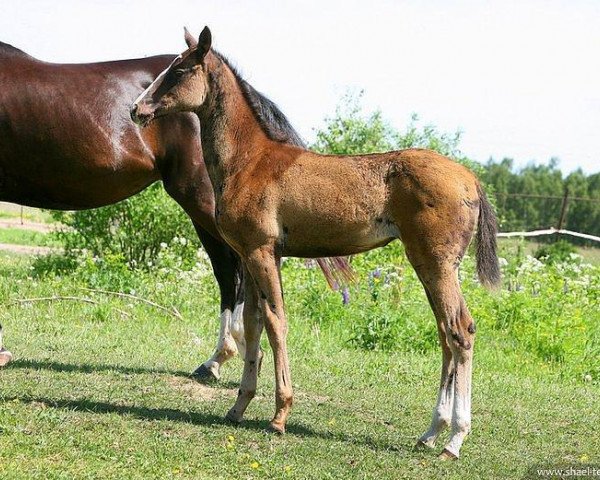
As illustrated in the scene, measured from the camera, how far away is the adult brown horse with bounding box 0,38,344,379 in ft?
26.0

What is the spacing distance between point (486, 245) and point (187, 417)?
2343 millimetres

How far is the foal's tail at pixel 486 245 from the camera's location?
19.6 feet

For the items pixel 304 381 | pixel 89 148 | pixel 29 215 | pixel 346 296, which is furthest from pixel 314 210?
pixel 29 215

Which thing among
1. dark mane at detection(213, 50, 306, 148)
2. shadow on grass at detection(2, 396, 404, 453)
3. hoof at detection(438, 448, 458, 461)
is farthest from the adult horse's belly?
hoof at detection(438, 448, 458, 461)

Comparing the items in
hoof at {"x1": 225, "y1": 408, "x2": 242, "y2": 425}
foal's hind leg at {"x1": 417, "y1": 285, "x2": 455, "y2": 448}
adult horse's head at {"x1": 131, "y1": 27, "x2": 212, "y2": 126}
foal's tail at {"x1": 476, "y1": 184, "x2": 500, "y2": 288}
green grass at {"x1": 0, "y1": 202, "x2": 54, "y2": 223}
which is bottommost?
hoof at {"x1": 225, "y1": 408, "x2": 242, "y2": 425}

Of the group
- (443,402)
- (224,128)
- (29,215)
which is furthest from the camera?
(29,215)

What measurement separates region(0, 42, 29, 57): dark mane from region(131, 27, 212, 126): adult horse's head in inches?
96.2

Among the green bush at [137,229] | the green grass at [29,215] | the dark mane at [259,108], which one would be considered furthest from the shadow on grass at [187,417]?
the green grass at [29,215]

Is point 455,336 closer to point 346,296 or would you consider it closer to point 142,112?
point 142,112

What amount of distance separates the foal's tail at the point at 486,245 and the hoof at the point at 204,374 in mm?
2774

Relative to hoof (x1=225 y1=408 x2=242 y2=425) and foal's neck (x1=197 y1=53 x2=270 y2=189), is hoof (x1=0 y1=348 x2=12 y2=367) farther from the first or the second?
foal's neck (x1=197 y1=53 x2=270 y2=189)

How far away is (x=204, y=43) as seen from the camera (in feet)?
20.4

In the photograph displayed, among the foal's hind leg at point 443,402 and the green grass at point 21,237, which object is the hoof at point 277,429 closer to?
the foal's hind leg at point 443,402

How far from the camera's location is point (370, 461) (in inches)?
224
